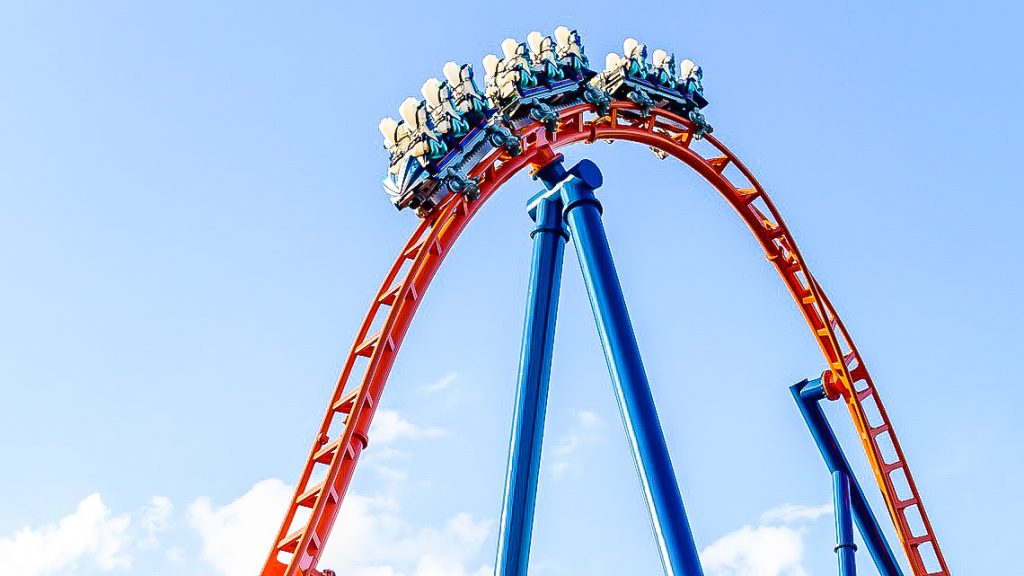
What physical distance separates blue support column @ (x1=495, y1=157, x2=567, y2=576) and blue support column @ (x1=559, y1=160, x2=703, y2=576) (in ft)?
0.68

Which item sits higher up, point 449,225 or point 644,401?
point 449,225

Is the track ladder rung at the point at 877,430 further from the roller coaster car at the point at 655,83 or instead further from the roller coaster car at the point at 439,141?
the roller coaster car at the point at 439,141

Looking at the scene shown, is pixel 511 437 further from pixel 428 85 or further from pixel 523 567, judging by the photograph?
pixel 428 85

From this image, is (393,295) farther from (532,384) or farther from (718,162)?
(718,162)

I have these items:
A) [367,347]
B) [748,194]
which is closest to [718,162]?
[748,194]

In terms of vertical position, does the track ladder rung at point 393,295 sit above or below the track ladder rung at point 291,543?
above

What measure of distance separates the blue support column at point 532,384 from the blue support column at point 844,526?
463 cm

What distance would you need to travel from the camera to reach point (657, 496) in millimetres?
7148

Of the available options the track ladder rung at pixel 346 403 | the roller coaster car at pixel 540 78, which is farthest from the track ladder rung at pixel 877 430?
the track ladder rung at pixel 346 403

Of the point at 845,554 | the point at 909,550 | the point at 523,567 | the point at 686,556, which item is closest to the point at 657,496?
the point at 686,556

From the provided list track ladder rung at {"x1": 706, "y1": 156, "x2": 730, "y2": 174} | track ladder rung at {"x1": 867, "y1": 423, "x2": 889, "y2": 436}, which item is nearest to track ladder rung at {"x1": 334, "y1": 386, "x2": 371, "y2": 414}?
track ladder rung at {"x1": 706, "y1": 156, "x2": 730, "y2": 174}

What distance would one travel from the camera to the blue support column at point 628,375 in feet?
22.9

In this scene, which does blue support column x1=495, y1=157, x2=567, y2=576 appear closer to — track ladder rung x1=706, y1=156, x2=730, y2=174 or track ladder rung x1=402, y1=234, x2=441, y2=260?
track ladder rung x1=402, y1=234, x2=441, y2=260

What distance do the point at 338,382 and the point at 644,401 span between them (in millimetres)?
2257
